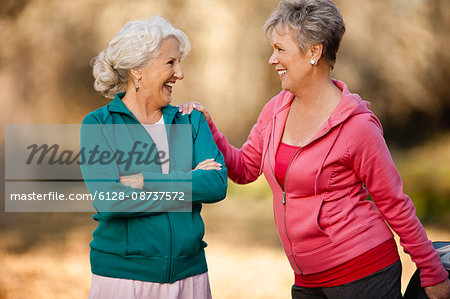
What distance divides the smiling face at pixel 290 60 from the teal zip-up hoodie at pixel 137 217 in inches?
16.6

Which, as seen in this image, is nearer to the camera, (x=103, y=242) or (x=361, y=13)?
(x=103, y=242)

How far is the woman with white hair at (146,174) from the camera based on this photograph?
5.99 ft

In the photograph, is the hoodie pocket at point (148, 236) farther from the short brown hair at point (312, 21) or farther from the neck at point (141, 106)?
the short brown hair at point (312, 21)

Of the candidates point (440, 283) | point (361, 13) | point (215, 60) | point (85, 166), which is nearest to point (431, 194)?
point (361, 13)

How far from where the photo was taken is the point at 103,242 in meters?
1.85

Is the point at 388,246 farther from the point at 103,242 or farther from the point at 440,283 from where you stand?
the point at 103,242

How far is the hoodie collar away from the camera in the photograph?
193 centimetres

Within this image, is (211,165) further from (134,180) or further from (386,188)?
(386,188)

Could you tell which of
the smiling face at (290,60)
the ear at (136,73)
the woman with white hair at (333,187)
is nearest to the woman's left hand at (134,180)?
the ear at (136,73)

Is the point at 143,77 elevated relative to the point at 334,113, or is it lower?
elevated

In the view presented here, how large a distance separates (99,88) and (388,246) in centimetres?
112

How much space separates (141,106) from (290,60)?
0.53m

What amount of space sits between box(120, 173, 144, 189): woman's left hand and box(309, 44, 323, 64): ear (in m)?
0.69

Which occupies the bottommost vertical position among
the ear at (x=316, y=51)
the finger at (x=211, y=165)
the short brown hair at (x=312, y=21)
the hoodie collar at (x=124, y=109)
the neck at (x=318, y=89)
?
the finger at (x=211, y=165)
